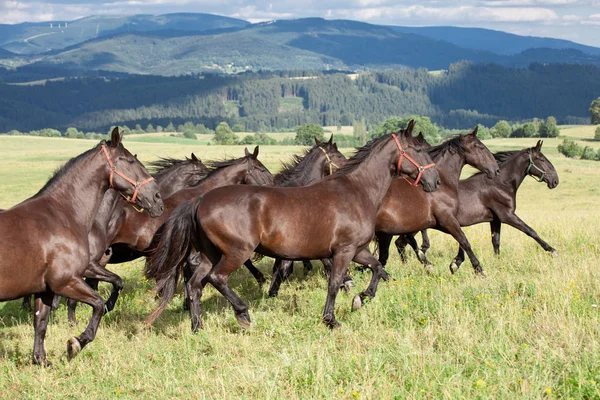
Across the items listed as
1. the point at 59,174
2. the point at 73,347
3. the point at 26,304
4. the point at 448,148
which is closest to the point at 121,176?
the point at 59,174

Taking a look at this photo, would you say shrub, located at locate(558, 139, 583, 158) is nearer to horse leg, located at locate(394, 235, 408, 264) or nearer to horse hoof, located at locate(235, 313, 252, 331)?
horse leg, located at locate(394, 235, 408, 264)

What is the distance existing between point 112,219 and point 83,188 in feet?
Result: 8.50

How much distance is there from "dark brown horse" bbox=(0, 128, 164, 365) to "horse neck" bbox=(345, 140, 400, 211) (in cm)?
241

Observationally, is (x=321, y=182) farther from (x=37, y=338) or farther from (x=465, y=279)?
(x=37, y=338)

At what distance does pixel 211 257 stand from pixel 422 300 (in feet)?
8.39

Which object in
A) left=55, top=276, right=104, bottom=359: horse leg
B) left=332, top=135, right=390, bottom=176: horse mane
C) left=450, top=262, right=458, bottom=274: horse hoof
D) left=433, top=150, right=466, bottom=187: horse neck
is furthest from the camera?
left=433, top=150, right=466, bottom=187: horse neck

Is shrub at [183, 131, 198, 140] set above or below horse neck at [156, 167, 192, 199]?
below

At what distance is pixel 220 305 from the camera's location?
9258 millimetres

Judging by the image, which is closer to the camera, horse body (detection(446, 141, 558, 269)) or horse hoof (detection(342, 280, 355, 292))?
horse hoof (detection(342, 280, 355, 292))

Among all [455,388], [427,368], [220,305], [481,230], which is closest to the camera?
[455,388]

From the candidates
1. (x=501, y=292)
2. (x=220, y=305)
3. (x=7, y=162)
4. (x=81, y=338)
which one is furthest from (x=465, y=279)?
(x=7, y=162)

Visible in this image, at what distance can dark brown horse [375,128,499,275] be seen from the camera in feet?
32.7

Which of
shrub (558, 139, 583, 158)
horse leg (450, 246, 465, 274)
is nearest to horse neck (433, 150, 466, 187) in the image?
horse leg (450, 246, 465, 274)

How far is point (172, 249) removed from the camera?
7.89 metres
